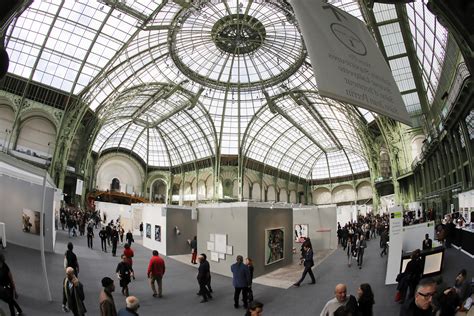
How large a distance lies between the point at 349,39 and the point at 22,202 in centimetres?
864

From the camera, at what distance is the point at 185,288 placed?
13492 mm

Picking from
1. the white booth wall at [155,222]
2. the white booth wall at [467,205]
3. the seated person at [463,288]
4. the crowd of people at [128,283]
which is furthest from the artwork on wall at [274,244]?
the seated person at [463,288]

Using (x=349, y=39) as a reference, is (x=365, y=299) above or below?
below

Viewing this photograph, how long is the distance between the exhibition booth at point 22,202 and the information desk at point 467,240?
15526mm

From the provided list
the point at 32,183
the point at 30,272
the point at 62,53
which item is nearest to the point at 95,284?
the point at 30,272

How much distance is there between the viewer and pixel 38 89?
37.7 metres

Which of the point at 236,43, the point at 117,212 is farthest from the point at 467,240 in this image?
the point at 236,43

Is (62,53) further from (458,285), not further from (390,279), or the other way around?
(458,285)

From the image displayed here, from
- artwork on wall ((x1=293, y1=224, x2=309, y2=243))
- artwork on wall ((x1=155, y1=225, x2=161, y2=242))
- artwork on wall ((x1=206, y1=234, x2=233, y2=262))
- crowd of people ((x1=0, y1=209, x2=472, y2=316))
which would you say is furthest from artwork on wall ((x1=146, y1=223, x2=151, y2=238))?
crowd of people ((x1=0, y1=209, x2=472, y2=316))

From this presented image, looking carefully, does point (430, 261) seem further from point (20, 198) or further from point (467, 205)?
point (20, 198)

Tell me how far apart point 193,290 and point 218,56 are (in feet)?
125

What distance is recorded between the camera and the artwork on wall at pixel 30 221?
844 cm

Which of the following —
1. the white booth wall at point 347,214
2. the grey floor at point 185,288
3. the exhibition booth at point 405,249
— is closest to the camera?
the grey floor at point 185,288

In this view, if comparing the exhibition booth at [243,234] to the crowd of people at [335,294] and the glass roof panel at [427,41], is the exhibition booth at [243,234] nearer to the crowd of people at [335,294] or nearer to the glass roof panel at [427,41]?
the crowd of people at [335,294]
